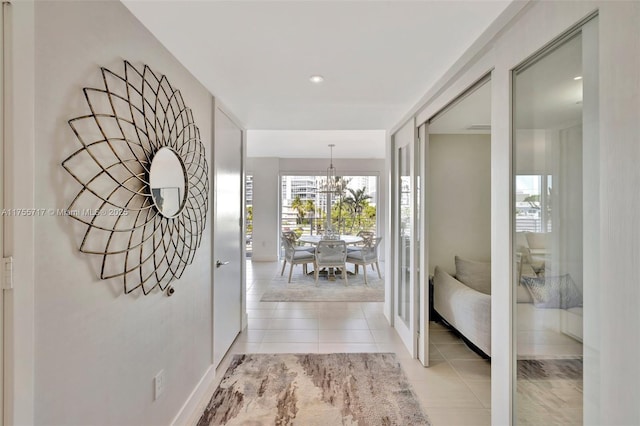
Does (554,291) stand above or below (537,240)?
below

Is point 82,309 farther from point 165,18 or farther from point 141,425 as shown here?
point 165,18

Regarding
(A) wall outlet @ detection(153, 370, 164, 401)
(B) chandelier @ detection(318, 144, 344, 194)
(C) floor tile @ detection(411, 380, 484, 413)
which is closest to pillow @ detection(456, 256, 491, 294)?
(C) floor tile @ detection(411, 380, 484, 413)

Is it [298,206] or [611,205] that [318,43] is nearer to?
[611,205]

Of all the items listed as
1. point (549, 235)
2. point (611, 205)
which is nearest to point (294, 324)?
point (549, 235)

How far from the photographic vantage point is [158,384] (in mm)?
1632

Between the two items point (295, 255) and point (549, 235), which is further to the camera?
point (295, 255)

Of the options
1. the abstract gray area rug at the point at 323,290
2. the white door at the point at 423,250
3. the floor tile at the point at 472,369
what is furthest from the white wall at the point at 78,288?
the abstract gray area rug at the point at 323,290

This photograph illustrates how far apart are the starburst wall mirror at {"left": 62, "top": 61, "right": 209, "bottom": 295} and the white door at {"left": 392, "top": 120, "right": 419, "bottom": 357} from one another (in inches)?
73.8

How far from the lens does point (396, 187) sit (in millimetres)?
3484

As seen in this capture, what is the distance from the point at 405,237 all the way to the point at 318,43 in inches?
81.7

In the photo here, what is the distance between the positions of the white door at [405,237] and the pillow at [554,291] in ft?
4.63

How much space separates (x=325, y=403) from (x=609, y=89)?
2251mm

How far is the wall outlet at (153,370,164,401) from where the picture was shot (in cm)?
160

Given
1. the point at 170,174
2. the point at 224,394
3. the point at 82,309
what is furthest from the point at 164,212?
the point at 224,394
